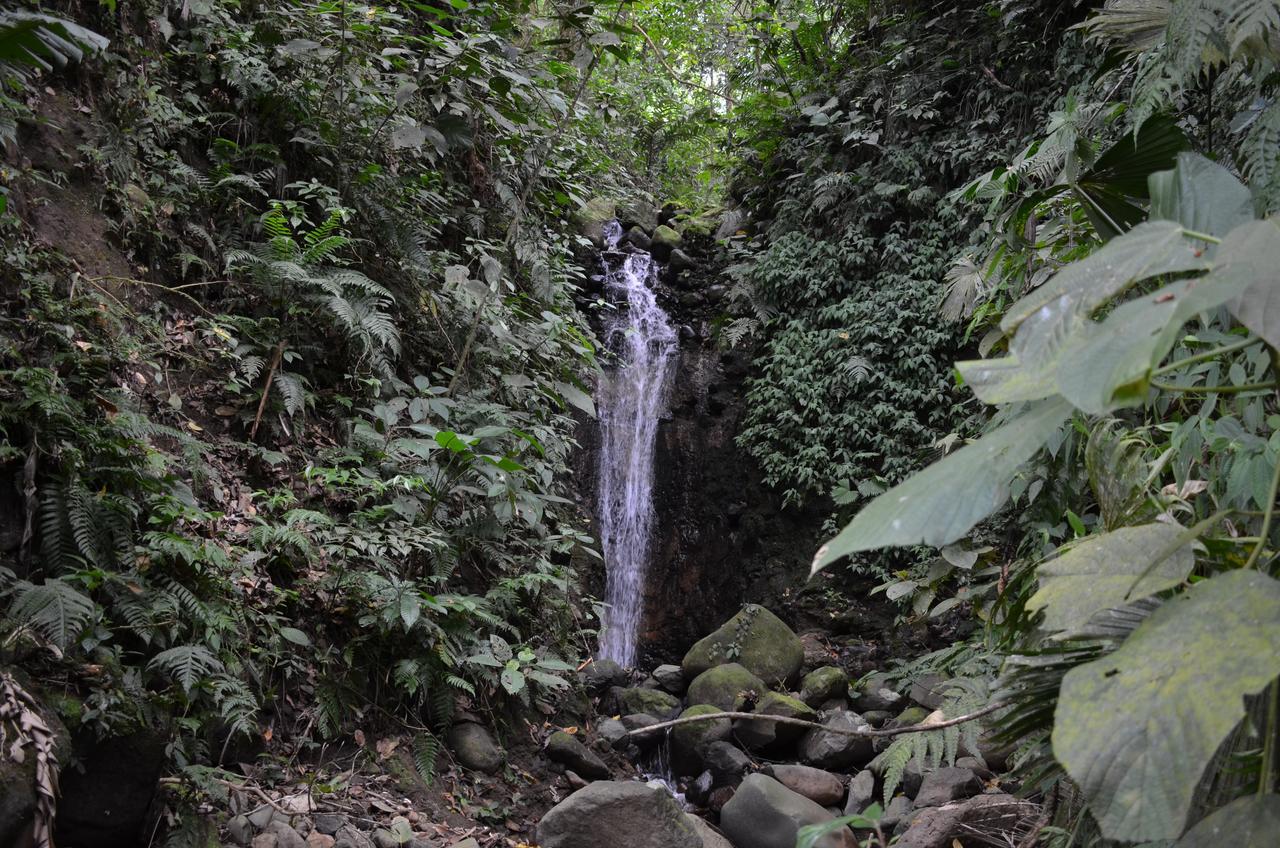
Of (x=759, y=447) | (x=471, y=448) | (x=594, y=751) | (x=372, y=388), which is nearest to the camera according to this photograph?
(x=471, y=448)

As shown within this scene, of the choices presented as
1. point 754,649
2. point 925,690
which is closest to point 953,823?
point 925,690

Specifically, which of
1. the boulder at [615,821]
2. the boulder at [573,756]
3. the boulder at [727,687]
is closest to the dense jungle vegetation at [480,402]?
the boulder at [573,756]

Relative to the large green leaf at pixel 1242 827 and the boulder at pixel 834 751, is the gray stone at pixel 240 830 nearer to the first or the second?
the large green leaf at pixel 1242 827

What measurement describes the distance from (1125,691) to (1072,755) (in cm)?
8

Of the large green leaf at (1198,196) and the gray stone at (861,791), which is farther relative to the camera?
the gray stone at (861,791)

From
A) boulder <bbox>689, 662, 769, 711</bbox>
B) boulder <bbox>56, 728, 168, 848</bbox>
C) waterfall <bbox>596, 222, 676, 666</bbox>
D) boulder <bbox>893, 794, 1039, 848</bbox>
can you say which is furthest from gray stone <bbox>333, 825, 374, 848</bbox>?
waterfall <bbox>596, 222, 676, 666</bbox>

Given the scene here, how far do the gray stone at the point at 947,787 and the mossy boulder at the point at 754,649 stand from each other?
85.0 inches

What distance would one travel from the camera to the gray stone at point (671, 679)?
22.1ft

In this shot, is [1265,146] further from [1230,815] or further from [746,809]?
[746,809]

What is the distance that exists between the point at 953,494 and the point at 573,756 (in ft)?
13.7

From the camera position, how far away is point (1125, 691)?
2.19ft

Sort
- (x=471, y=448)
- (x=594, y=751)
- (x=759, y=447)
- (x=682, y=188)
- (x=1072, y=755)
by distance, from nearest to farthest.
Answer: (x=1072, y=755) < (x=471, y=448) < (x=594, y=751) < (x=759, y=447) < (x=682, y=188)

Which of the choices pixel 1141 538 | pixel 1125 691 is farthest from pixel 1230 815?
pixel 1141 538

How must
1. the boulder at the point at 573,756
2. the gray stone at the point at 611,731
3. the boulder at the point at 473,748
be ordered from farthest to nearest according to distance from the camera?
the gray stone at the point at 611,731 < the boulder at the point at 573,756 < the boulder at the point at 473,748
